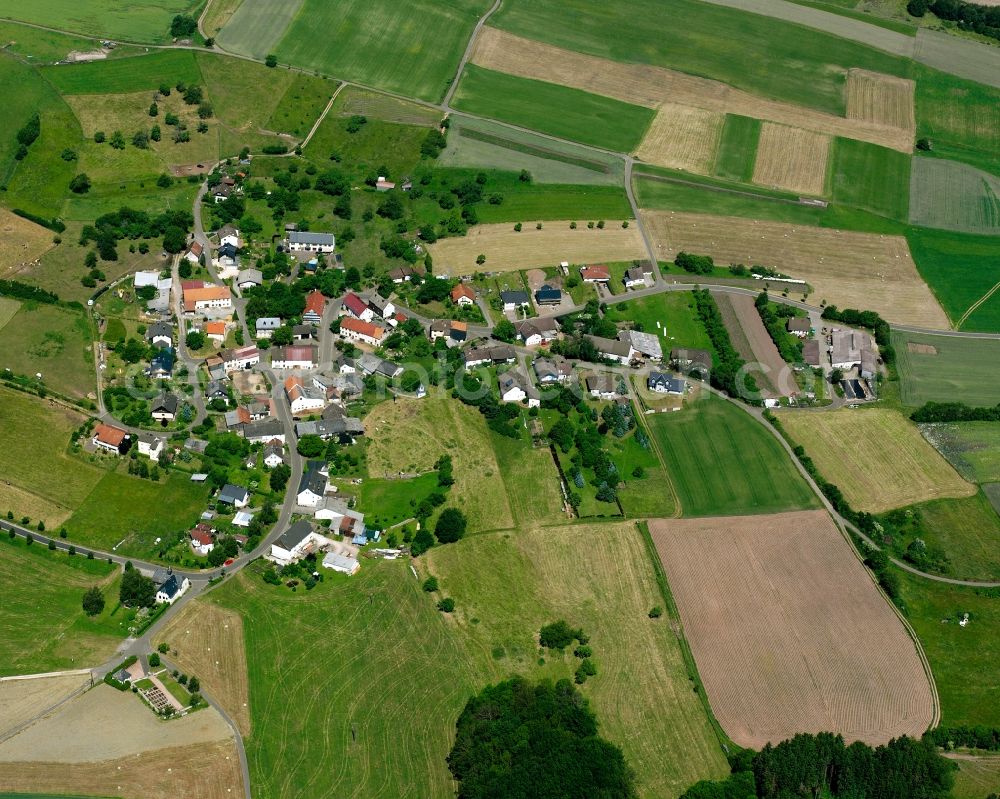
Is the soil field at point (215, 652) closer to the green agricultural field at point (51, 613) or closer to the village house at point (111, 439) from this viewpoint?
the green agricultural field at point (51, 613)

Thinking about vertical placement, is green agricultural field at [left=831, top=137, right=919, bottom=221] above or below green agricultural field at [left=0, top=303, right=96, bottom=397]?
above

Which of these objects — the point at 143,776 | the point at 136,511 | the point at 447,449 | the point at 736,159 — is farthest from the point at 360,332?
the point at 736,159

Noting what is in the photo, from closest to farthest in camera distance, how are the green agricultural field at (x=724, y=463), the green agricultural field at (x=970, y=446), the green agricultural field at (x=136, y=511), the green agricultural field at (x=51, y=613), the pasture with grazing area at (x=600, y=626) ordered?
1. the pasture with grazing area at (x=600, y=626)
2. the green agricultural field at (x=51, y=613)
3. the green agricultural field at (x=136, y=511)
4. the green agricultural field at (x=724, y=463)
5. the green agricultural field at (x=970, y=446)

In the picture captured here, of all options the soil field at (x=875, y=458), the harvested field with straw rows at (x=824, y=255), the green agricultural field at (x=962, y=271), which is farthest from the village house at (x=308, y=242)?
the green agricultural field at (x=962, y=271)

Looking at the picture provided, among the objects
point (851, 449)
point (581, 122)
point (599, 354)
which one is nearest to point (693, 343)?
point (599, 354)

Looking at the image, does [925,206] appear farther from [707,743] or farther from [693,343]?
[707,743]

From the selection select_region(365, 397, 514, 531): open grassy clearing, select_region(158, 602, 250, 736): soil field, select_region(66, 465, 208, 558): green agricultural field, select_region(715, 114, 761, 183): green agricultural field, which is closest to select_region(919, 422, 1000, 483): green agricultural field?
select_region(365, 397, 514, 531): open grassy clearing

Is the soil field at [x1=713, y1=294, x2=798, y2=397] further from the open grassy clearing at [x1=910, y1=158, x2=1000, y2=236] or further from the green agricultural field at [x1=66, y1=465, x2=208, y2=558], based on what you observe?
the green agricultural field at [x1=66, y1=465, x2=208, y2=558]
